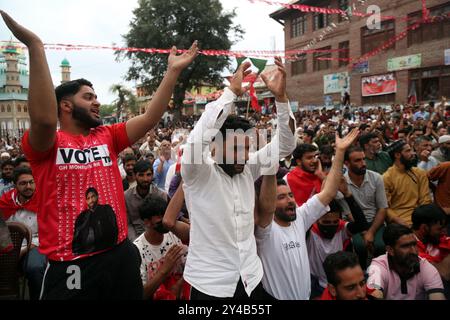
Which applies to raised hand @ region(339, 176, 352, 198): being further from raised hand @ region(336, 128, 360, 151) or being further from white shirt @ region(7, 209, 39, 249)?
white shirt @ region(7, 209, 39, 249)

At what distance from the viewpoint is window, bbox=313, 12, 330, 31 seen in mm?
24886

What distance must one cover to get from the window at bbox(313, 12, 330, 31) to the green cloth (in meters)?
21.6

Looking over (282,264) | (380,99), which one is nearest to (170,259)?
(282,264)

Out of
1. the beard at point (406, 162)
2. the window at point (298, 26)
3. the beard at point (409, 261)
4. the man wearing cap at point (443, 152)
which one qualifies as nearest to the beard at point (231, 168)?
the beard at point (409, 261)

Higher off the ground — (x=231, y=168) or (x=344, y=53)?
(x=344, y=53)

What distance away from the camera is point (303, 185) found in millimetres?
4195

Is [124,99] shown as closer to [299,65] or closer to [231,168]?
[299,65]

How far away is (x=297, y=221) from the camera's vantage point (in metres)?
2.83

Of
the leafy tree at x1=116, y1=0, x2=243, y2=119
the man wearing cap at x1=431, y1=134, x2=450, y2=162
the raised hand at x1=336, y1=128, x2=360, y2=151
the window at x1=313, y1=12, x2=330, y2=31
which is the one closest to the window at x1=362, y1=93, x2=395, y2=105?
the window at x1=313, y1=12, x2=330, y2=31

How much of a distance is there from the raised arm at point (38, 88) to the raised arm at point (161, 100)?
1.66 feet

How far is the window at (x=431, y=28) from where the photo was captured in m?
17.5

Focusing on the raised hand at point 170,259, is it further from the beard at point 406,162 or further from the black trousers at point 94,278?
the beard at point 406,162

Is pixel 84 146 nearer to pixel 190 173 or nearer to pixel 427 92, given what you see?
pixel 190 173

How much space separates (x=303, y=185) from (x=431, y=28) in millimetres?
17972
